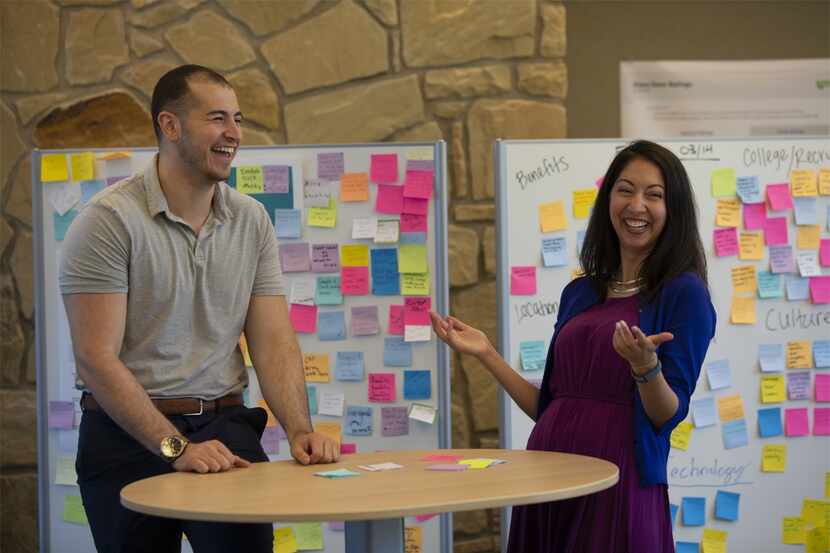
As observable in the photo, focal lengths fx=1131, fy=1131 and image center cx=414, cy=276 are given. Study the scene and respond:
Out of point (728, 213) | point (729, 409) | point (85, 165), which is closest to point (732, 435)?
point (729, 409)

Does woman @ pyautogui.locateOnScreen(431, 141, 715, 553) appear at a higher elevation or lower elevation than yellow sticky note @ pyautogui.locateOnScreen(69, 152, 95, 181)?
lower

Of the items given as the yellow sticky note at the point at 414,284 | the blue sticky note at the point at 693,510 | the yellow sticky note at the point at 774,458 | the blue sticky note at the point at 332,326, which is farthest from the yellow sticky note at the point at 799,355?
the blue sticky note at the point at 332,326

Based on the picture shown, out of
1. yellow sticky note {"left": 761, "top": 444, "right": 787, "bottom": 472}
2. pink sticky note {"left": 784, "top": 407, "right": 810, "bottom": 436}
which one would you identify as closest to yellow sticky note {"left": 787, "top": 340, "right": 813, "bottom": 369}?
pink sticky note {"left": 784, "top": 407, "right": 810, "bottom": 436}

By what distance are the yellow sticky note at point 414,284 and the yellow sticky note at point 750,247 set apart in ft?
3.24

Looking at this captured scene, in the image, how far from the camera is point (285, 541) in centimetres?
353

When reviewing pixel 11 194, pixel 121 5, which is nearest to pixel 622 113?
pixel 121 5

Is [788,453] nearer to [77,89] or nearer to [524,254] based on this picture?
[524,254]

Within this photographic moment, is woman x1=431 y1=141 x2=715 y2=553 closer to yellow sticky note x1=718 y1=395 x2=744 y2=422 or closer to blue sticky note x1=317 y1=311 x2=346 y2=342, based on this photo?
blue sticky note x1=317 y1=311 x2=346 y2=342

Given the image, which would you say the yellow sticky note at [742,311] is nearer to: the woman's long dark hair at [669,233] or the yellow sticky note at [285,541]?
the woman's long dark hair at [669,233]

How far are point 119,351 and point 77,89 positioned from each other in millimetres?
2122

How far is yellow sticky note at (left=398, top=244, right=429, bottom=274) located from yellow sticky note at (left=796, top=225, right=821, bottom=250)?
1182 mm

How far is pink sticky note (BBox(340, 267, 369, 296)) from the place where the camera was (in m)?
3.55

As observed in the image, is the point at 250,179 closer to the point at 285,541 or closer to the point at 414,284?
the point at 414,284

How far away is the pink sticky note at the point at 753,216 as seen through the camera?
11.6 feet
